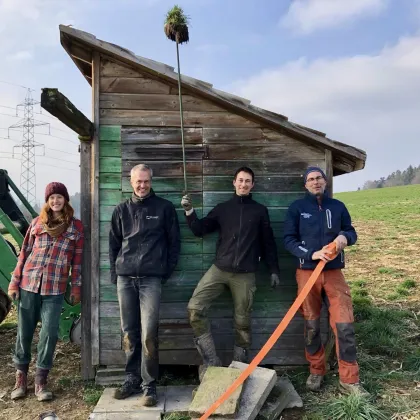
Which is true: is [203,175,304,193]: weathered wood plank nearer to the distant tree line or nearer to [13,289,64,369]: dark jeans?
[13,289,64,369]: dark jeans

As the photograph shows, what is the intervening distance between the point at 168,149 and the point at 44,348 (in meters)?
2.45

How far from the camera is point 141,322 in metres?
4.54

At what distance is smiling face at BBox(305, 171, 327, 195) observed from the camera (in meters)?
4.77

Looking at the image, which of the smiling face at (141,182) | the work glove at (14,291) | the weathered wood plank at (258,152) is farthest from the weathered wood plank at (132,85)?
the work glove at (14,291)

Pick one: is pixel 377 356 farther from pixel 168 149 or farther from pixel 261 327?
pixel 168 149

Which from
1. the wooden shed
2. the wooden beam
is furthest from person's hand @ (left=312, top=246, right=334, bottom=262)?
the wooden beam

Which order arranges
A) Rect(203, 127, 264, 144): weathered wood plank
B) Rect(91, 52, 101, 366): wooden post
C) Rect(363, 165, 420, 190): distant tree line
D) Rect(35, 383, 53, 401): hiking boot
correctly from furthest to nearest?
Rect(363, 165, 420, 190): distant tree line < Rect(203, 127, 264, 144): weathered wood plank < Rect(91, 52, 101, 366): wooden post < Rect(35, 383, 53, 401): hiking boot

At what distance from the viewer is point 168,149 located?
205 inches

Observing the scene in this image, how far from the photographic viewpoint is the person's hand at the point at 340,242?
446 centimetres

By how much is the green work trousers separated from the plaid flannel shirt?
1261mm

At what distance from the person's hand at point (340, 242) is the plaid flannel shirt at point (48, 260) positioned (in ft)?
8.49

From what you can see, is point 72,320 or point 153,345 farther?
point 72,320

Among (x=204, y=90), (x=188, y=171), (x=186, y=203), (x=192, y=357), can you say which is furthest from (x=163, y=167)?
(x=192, y=357)

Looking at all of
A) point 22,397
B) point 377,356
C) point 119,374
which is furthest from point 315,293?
point 22,397
